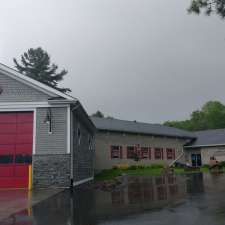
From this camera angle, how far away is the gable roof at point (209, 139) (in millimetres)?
42812

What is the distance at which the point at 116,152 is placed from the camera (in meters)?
37.7

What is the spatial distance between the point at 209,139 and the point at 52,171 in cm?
3181

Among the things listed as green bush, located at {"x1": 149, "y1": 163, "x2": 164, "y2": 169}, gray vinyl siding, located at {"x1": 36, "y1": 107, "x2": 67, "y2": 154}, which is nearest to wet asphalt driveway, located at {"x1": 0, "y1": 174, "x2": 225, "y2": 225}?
gray vinyl siding, located at {"x1": 36, "y1": 107, "x2": 67, "y2": 154}

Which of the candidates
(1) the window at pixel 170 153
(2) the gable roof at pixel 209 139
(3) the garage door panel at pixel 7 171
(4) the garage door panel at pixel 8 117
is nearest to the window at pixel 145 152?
(1) the window at pixel 170 153

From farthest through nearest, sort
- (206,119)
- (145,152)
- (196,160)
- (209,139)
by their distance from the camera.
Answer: (206,119) < (196,160) < (209,139) < (145,152)

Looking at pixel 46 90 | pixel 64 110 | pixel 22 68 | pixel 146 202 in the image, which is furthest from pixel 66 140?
pixel 22 68

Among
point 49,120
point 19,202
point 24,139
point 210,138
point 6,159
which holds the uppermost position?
point 210,138

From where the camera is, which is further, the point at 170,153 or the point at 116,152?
the point at 170,153

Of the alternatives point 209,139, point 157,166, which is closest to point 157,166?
point 157,166

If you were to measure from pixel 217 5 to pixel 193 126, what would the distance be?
80.6 metres

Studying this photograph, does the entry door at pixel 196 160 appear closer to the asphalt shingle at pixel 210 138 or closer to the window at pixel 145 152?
the asphalt shingle at pixel 210 138

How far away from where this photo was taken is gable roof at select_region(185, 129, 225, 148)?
42812 millimetres

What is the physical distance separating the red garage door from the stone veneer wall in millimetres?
588

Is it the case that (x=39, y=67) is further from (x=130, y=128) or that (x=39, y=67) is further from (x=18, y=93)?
(x=18, y=93)
